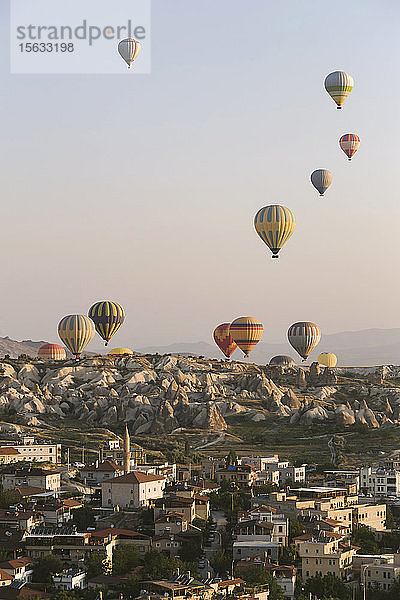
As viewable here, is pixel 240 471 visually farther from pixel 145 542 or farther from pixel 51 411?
pixel 51 411

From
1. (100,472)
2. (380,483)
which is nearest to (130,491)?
(100,472)

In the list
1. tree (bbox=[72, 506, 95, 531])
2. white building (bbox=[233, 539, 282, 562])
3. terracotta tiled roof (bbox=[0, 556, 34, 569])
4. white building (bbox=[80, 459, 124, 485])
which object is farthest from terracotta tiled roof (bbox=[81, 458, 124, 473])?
terracotta tiled roof (bbox=[0, 556, 34, 569])

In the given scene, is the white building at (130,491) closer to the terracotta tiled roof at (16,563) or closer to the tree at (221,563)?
the tree at (221,563)

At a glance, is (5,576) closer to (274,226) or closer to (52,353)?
(274,226)

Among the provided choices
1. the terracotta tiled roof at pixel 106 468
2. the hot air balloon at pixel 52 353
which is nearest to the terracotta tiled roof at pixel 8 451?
the terracotta tiled roof at pixel 106 468

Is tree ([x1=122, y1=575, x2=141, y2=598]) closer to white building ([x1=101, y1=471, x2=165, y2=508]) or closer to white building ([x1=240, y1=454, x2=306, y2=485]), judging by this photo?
white building ([x1=101, y1=471, x2=165, y2=508])

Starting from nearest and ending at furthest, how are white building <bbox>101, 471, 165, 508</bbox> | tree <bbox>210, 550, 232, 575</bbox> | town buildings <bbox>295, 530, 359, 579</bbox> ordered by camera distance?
tree <bbox>210, 550, 232, 575</bbox>
town buildings <bbox>295, 530, 359, 579</bbox>
white building <bbox>101, 471, 165, 508</bbox>

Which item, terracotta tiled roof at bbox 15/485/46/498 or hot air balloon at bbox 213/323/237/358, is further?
hot air balloon at bbox 213/323/237/358
